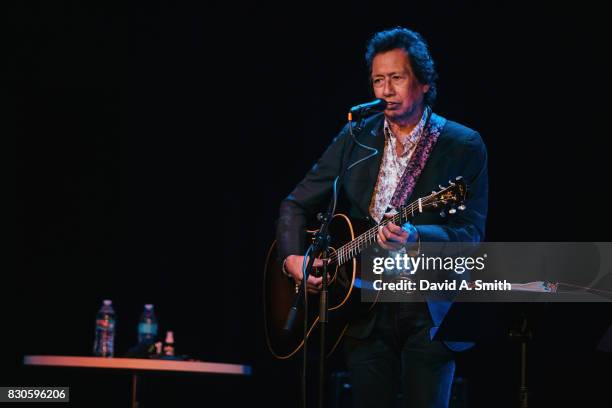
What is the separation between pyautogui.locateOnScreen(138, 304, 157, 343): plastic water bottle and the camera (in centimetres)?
467

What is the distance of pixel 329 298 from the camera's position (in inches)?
141

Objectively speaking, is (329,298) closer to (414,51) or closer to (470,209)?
(470,209)

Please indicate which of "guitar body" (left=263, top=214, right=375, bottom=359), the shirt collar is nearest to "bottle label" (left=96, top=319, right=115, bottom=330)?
"guitar body" (left=263, top=214, right=375, bottom=359)

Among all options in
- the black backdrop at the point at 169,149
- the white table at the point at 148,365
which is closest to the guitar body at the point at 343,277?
the white table at the point at 148,365

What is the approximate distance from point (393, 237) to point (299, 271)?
0.70m

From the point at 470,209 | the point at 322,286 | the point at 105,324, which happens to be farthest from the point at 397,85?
the point at 105,324

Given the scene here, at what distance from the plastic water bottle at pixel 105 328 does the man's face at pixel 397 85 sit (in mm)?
2227

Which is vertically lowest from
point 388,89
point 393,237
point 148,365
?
point 148,365

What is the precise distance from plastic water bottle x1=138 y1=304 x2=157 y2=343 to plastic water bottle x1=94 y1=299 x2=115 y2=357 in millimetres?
169

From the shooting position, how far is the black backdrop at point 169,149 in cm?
493

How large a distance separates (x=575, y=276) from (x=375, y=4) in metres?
2.44

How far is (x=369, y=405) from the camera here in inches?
128

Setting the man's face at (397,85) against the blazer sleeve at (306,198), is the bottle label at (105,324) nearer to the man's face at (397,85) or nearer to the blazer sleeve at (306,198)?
the blazer sleeve at (306,198)

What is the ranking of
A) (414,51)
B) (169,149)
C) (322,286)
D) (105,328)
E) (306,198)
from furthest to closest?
(169,149), (105,328), (306,198), (414,51), (322,286)
